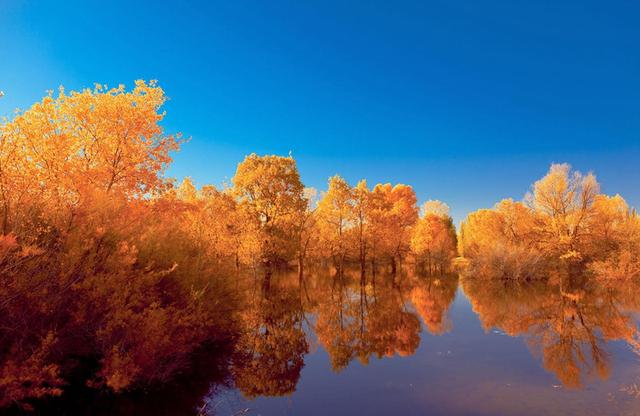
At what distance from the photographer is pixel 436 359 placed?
483 inches

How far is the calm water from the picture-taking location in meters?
8.69

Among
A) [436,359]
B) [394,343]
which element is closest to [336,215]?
[394,343]

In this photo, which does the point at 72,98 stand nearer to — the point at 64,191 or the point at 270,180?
the point at 64,191

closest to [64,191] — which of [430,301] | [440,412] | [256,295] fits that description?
[440,412]

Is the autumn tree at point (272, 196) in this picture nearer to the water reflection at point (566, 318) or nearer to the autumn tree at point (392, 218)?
the autumn tree at point (392, 218)

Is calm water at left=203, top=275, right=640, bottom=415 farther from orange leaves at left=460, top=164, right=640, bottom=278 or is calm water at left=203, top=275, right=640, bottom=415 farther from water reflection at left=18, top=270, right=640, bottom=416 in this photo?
orange leaves at left=460, top=164, right=640, bottom=278

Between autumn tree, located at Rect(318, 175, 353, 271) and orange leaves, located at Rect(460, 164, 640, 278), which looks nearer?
orange leaves, located at Rect(460, 164, 640, 278)

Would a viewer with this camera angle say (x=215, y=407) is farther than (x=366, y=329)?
No

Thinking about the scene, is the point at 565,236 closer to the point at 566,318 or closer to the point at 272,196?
the point at 566,318

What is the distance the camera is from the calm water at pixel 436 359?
8688 mm

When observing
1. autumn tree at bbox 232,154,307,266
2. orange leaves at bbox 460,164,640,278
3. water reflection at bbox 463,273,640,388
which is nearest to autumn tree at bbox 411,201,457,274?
orange leaves at bbox 460,164,640,278

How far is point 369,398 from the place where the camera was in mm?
9094

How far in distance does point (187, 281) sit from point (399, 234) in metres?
36.2

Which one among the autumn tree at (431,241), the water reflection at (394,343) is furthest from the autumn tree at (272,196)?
the autumn tree at (431,241)
